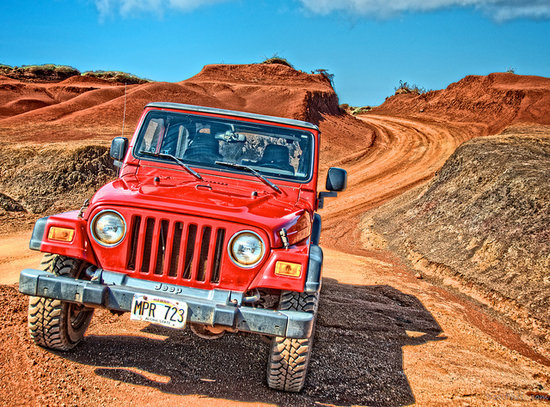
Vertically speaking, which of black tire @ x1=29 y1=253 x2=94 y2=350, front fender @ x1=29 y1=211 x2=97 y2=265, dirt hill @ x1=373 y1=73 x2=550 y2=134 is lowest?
black tire @ x1=29 y1=253 x2=94 y2=350

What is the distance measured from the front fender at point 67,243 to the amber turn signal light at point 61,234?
0.01 meters

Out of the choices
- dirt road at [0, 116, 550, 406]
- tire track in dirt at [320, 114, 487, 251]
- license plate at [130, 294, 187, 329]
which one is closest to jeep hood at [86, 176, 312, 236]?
license plate at [130, 294, 187, 329]

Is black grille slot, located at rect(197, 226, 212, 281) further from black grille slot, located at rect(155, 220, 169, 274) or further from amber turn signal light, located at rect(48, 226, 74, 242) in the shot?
amber turn signal light, located at rect(48, 226, 74, 242)

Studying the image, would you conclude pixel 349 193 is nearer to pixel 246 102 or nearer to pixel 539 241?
pixel 539 241

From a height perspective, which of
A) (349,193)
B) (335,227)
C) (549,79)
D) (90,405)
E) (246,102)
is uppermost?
(549,79)

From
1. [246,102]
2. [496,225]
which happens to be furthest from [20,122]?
[496,225]

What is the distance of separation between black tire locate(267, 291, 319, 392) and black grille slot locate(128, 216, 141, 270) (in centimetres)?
109

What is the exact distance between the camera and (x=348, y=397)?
3881 millimetres

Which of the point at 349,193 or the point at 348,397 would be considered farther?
the point at 349,193

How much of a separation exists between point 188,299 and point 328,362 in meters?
1.72

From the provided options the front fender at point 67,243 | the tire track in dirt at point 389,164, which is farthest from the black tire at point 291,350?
the tire track in dirt at point 389,164

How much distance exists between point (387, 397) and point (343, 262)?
547 centimetres

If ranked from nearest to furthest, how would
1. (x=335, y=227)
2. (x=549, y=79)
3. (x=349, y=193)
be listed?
1. (x=335, y=227)
2. (x=349, y=193)
3. (x=549, y=79)

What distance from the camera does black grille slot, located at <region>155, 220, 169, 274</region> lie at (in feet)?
11.5
